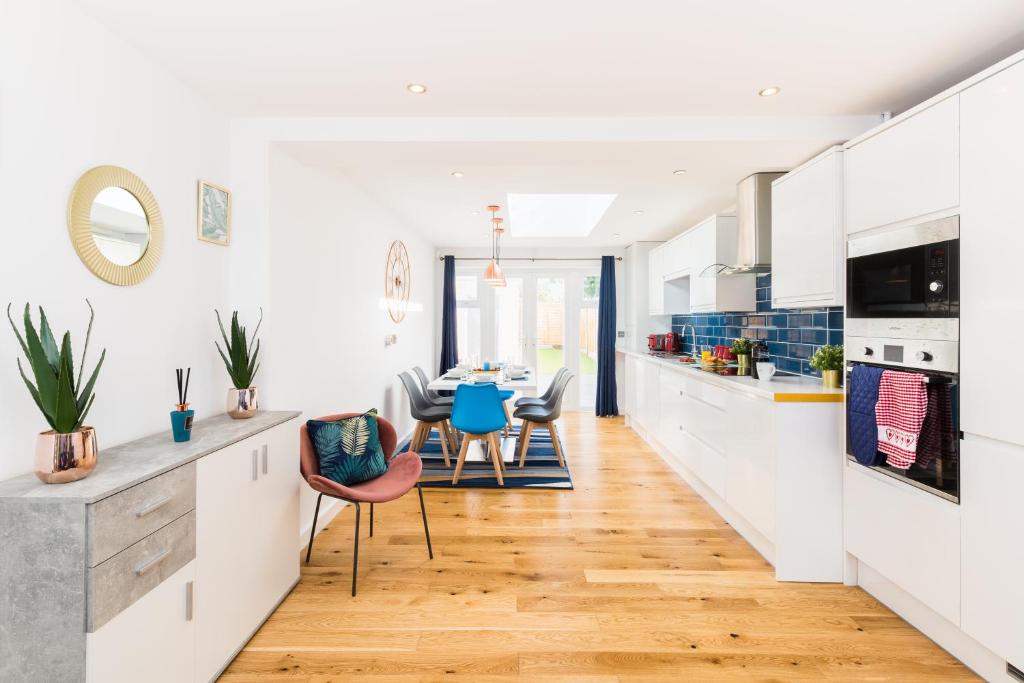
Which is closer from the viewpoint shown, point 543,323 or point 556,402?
point 556,402

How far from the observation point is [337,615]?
2.27m

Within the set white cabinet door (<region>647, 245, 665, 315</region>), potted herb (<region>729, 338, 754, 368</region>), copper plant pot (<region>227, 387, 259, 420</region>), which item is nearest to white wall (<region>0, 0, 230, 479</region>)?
copper plant pot (<region>227, 387, 259, 420</region>)

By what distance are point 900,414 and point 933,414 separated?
108mm

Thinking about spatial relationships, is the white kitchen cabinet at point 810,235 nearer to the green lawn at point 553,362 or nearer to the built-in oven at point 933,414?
the built-in oven at point 933,414

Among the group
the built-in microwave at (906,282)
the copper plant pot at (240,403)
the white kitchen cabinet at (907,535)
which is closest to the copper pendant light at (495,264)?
the copper plant pot at (240,403)

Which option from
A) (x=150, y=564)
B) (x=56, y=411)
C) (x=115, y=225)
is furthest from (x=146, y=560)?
(x=115, y=225)

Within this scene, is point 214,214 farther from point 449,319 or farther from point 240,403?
point 449,319

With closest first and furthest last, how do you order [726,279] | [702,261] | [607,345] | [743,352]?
[743,352], [726,279], [702,261], [607,345]

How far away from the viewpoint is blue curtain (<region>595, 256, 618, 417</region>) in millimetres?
6895

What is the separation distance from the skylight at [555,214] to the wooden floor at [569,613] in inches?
116

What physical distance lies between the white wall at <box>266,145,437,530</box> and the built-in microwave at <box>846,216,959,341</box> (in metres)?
3.01

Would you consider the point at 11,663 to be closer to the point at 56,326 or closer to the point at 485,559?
the point at 56,326

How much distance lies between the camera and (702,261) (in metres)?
4.50

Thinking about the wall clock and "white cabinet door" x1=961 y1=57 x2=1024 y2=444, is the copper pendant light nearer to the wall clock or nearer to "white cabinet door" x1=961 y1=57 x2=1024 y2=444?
the wall clock
